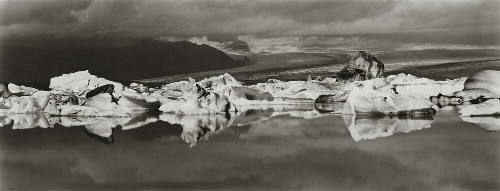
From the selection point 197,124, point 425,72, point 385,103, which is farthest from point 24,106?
point 425,72

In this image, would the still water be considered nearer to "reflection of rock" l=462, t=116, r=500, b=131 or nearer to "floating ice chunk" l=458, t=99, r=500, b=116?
"reflection of rock" l=462, t=116, r=500, b=131

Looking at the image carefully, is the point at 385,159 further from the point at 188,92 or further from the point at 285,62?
the point at 285,62

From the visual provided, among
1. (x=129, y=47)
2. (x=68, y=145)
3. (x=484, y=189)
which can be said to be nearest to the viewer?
(x=484, y=189)

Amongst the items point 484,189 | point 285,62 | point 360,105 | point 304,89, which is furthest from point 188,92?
point 285,62

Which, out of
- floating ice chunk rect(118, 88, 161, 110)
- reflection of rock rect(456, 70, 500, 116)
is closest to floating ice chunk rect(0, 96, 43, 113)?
floating ice chunk rect(118, 88, 161, 110)

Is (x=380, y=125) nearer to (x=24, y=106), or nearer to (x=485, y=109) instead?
(x=485, y=109)

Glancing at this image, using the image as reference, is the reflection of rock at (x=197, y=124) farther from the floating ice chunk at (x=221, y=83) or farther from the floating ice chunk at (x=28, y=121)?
the floating ice chunk at (x=221, y=83)

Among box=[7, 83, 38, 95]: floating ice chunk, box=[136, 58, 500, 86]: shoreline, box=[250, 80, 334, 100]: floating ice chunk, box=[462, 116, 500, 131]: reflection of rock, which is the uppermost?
box=[7, 83, 38, 95]: floating ice chunk
